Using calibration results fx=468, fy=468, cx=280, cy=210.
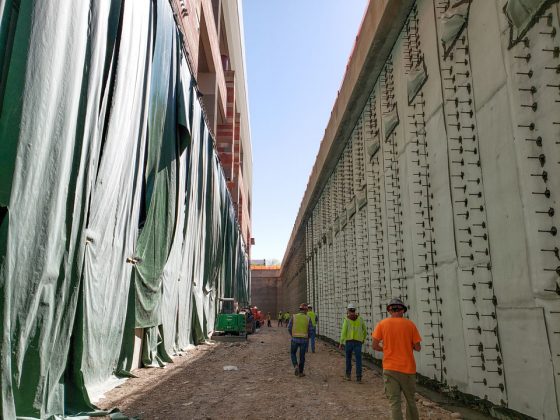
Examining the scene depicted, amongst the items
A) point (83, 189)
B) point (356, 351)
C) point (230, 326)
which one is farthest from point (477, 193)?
point (230, 326)

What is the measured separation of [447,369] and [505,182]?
11.5 feet

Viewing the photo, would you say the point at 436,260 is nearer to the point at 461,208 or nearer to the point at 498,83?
the point at 461,208

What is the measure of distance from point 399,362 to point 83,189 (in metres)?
4.61

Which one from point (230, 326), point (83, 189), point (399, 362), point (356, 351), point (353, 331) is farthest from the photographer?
point (230, 326)

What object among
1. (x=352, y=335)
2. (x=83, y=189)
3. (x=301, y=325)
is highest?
(x=83, y=189)

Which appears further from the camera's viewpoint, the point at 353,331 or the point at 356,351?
the point at 353,331

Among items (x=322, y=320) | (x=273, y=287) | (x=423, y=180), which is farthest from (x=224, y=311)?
(x=273, y=287)

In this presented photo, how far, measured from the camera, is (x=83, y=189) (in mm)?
6391

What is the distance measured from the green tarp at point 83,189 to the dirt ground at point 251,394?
761 millimetres

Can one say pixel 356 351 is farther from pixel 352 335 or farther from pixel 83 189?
pixel 83 189

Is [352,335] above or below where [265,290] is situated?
below

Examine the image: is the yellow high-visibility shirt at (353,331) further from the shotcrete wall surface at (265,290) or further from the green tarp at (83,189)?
the shotcrete wall surface at (265,290)

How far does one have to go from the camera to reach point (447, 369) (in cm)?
785

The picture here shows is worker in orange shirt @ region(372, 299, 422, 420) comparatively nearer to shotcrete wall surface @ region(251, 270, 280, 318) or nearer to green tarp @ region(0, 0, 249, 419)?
green tarp @ region(0, 0, 249, 419)
